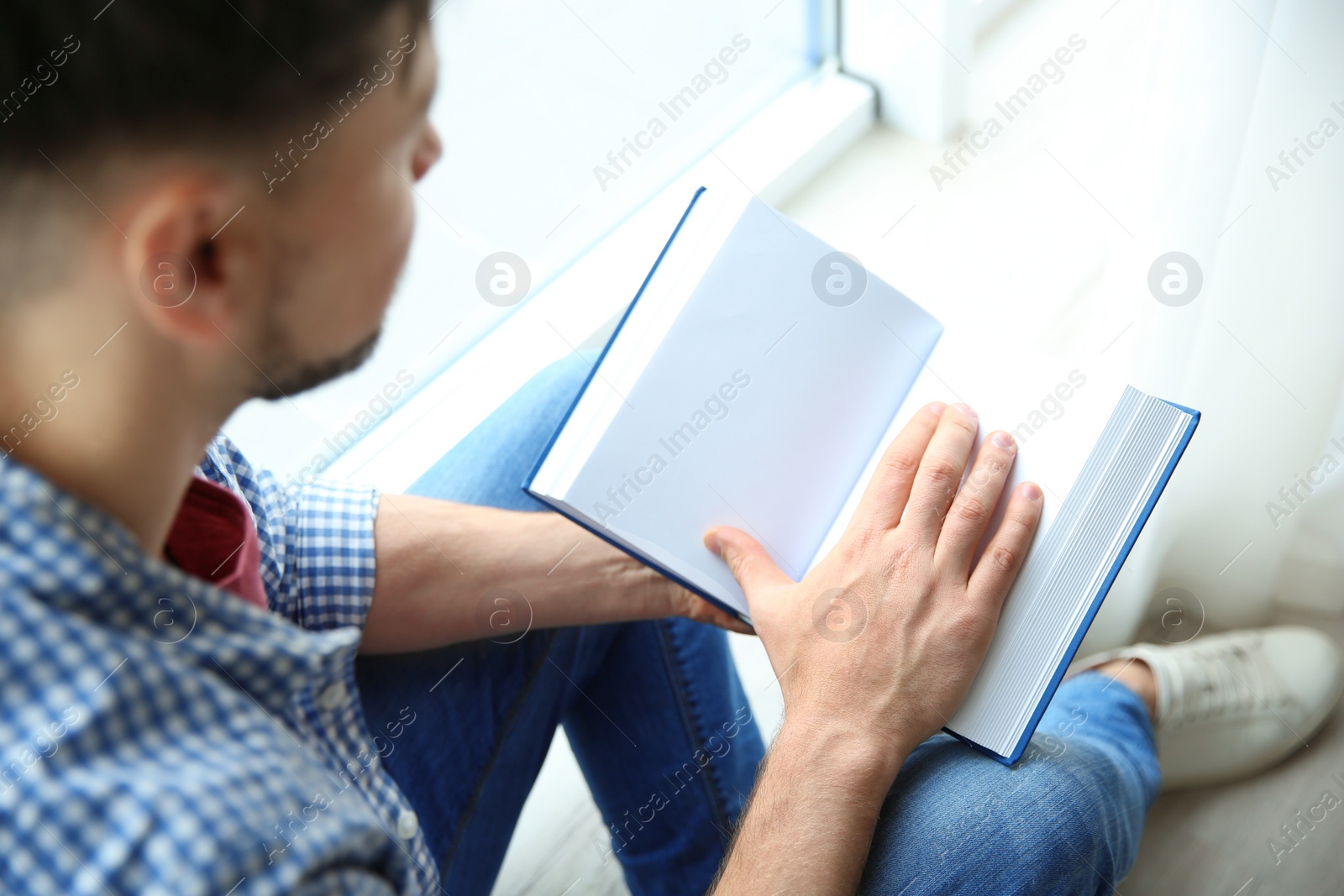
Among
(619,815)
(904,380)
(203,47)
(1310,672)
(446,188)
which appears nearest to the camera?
(203,47)

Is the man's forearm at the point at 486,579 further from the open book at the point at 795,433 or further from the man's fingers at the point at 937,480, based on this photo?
the man's fingers at the point at 937,480

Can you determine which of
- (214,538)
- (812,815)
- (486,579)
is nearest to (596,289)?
(486,579)

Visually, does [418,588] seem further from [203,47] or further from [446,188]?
[446,188]

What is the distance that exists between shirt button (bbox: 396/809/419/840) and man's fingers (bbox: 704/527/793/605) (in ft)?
0.80

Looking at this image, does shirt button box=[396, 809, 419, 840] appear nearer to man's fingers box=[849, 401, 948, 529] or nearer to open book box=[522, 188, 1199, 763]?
open book box=[522, 188, 1199, 763]

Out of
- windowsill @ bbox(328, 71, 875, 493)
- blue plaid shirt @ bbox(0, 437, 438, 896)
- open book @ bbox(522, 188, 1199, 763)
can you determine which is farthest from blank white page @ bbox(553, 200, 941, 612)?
windowsill @ bbox(328, 71, 875, 493)

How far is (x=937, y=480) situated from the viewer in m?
0.68

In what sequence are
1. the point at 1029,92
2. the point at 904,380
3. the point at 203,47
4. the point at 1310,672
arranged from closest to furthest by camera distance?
the point at 203,47, the point at 904,380, the point at 1310,672, the point at 1029,92

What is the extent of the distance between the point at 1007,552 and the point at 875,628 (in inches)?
3.8

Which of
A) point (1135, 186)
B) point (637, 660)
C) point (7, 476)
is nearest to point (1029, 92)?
point (1135, 186)

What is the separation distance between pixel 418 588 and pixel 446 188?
63cm

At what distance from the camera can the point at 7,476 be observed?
457 mm

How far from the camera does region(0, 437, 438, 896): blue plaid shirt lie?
1.41 ft

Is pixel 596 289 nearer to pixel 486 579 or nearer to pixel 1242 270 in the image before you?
pixel 486 579
